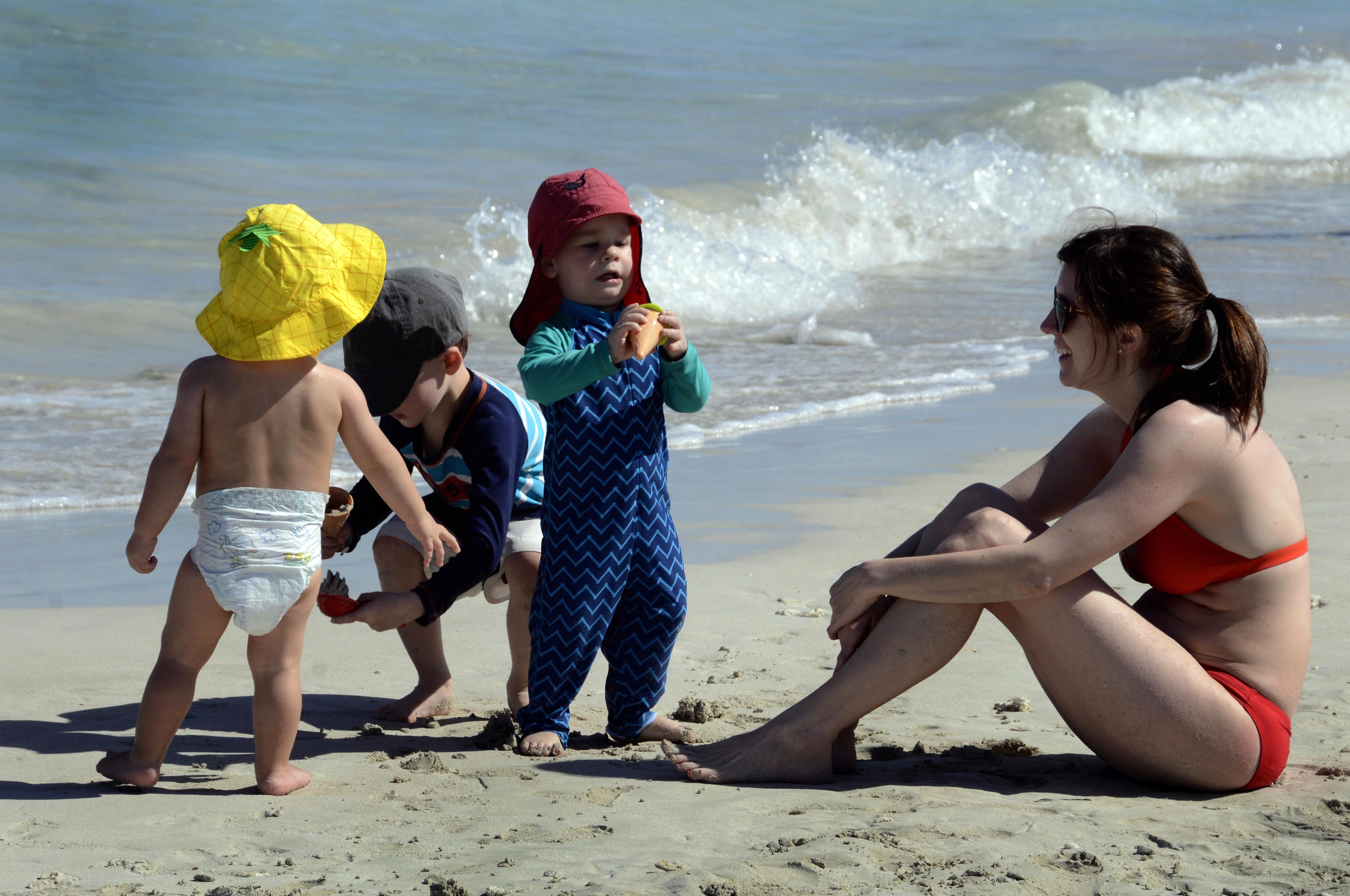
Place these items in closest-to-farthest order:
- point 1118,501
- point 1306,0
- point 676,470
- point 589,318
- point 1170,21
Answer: point 1118,501
point 589,318
point 676,470
point 1170,21
point 1306,0

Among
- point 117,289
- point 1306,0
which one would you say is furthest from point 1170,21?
point 117,289

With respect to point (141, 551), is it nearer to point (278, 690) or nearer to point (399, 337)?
point (278, 690)

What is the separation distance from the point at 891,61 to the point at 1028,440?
25.3m

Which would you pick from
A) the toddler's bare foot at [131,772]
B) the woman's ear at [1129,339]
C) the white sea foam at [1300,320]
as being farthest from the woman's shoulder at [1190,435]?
the white sea foam at [1300,320]

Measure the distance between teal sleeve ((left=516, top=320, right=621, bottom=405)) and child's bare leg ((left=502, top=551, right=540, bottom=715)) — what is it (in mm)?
478

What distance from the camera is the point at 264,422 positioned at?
8.90 ft

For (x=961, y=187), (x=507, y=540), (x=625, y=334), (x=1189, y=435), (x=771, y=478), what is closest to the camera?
(x=1189, y=435)

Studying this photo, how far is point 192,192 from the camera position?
15164 mm

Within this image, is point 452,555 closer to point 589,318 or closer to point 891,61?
point 589,318

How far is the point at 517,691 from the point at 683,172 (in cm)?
1392

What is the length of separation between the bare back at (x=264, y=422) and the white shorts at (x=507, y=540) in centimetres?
53

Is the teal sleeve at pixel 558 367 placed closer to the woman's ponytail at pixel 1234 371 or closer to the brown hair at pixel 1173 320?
the brown hair at pixel 1173 320

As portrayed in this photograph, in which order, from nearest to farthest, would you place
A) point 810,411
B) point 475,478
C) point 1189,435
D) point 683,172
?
point 1189,435 → point 475,478 → point 810,411 → point 683,172

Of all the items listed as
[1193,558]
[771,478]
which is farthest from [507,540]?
[771,478]
